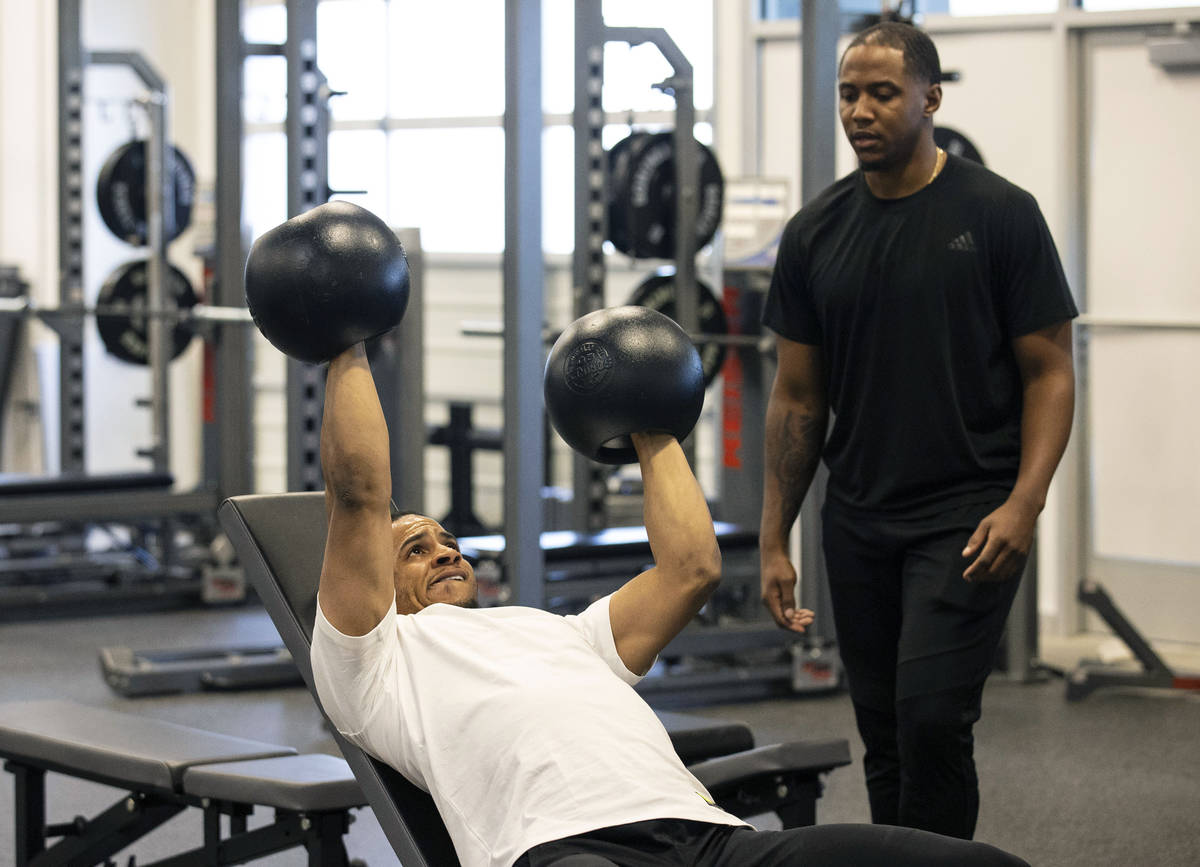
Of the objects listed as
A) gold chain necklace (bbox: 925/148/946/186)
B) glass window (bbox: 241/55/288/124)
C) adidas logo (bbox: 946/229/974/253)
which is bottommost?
adidas logo (bbox: 946/229/974/253)

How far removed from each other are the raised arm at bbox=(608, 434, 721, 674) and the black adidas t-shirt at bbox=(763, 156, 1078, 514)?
0.41 m

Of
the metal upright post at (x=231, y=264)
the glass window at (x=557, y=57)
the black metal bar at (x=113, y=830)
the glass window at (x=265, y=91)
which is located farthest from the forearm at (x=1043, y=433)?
the glass window at (x=265, y=91)

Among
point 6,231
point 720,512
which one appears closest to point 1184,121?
point 720,512

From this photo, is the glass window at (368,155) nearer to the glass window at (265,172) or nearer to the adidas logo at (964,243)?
the glass window at (265,172)

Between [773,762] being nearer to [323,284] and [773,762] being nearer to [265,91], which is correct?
[323,284]

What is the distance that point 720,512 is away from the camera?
492cm

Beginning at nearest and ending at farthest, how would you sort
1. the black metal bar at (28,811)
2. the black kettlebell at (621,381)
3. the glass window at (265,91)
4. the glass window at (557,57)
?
the black kettlebell at (621,381) < the black metal bar at (28,811) < the glass window at (557,57) < the glass window at (265,91)

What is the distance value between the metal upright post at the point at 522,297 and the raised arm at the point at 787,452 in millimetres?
1332

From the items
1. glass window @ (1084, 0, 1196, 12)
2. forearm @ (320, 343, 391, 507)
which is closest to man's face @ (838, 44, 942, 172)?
forearm @ (320, 343, 391, 507)

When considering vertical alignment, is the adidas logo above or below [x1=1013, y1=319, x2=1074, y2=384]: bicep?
above

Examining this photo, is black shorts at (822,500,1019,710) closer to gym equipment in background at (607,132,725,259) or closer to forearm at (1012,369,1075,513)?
forearm at (1012,369,1075,513)

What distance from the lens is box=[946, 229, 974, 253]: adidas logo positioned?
80.1 inches

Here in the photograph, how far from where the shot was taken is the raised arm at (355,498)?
5.36 feet

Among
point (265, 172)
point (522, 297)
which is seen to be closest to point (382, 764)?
point (522, 297)
